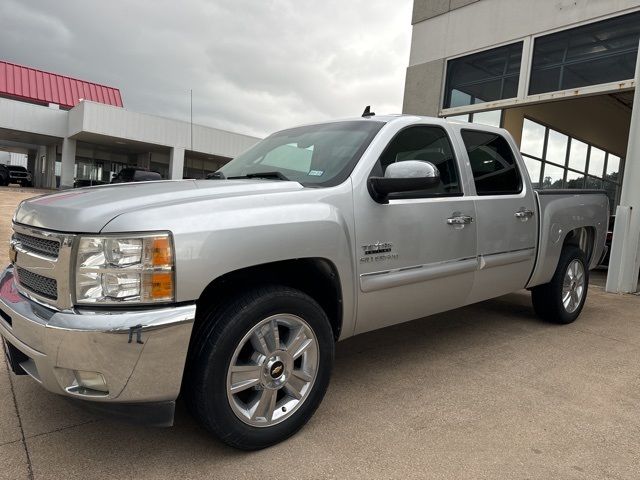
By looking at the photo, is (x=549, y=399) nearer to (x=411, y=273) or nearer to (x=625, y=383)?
(x=625, y=383)

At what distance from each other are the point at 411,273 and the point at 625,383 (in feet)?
5.94

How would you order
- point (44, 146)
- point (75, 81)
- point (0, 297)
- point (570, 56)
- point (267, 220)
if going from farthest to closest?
1. point (44, 146)
2. point (75, 81)
3. point (570, 56)
4. point (0, 297)
5. point (267, 220)

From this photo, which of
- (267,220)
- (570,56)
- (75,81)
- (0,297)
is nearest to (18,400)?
(0,297)

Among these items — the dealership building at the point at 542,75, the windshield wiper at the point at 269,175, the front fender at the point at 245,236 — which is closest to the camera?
the front fender at the point at 245,236

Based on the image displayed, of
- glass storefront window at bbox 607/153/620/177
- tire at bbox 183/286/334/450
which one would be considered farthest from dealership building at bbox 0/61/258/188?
tire at bbox 183/286/334/450

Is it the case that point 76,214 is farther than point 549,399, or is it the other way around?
point 549,399

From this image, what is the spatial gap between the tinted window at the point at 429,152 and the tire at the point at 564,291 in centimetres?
184

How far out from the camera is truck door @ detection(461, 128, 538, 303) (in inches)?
139

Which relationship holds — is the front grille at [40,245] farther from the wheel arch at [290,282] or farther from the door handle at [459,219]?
the door handle at [459,219]

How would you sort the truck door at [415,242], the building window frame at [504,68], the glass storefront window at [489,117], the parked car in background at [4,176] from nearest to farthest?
1. the truck door at [415,242]
2. the building window frame at [504,68]
3. the glass storefront window at [489,117]
4. the parked car in background at [4,176]

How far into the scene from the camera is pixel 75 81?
31.9 meters

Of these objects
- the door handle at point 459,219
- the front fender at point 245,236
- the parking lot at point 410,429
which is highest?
the door handle at point 459,219

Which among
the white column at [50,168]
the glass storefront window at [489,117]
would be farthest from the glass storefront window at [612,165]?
the white column at [50,168]

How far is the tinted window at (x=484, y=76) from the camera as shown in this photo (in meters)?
9.24
